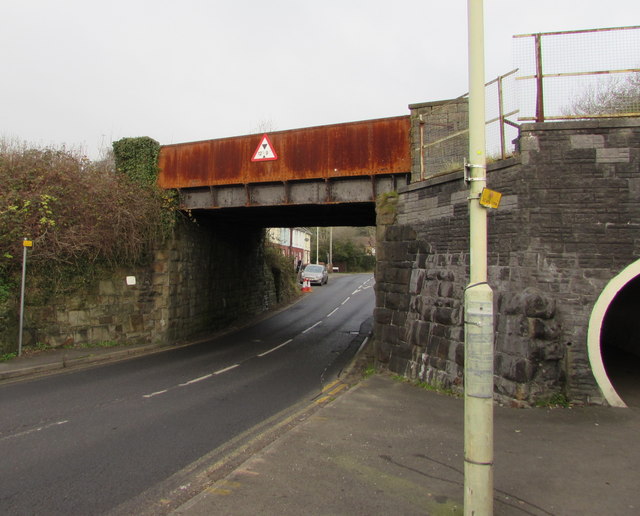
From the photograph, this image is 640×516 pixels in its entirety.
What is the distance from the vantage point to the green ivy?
51.0 feet

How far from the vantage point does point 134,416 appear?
7.09 m

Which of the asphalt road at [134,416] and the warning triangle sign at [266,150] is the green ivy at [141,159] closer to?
the warning triangle sign at [266,150]

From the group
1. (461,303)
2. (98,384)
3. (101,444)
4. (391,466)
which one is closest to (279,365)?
(98,384)

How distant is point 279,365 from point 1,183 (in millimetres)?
9274

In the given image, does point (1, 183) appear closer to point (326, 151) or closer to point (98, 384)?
point (98, 384)

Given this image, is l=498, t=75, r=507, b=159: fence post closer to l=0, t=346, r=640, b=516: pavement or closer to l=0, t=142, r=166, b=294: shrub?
l=0, t=346, r=640, b=516: pavement

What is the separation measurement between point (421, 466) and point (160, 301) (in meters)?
12.5

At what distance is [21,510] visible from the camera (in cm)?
404

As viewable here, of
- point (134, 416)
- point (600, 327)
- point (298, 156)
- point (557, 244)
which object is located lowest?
point (134, 416)

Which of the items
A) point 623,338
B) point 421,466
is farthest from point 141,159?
point 623,338

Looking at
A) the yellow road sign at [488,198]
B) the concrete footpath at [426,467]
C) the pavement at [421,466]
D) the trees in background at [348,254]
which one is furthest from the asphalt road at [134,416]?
the trees in background at [348,254]

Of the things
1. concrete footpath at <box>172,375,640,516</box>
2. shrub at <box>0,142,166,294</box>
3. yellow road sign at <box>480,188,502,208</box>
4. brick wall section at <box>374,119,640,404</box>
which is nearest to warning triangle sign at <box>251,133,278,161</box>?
shrub at <box>0,142,166,294</box>

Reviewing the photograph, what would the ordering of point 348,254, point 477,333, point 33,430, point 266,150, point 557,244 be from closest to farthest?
point 477,333 < point 33,430 < point 557,244 < point 266,150 < point 348,254

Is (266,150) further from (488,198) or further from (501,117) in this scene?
(488,198)
